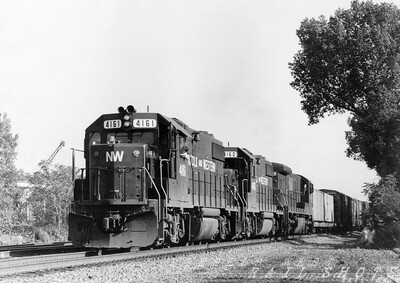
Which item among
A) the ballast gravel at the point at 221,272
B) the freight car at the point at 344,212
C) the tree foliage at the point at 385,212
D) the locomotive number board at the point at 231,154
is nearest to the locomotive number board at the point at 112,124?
the ballast gravel at the point at 221,272

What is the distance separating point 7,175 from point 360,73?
25.3 metres

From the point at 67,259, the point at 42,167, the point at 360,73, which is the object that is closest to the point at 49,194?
the point at 42,167

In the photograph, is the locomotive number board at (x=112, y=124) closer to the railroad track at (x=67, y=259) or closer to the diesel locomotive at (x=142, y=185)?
the diesel locomotive at (x=142, y=185)

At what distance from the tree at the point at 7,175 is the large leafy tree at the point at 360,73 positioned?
794 inches

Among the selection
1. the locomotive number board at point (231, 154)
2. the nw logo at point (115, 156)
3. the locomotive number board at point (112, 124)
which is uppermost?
the locomotive number board at point (112, 124)

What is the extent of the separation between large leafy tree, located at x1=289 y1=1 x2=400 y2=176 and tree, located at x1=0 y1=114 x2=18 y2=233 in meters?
20.2

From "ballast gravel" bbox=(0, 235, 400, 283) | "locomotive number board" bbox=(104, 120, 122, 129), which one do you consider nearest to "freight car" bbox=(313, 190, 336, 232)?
"ballast gravel" bbox=(0, 235, 400, 283)

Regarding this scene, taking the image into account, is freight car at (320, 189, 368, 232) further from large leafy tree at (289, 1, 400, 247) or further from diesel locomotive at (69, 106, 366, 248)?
diesel locomotive at (69, 106, 366, 248)

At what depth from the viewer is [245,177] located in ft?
81.1

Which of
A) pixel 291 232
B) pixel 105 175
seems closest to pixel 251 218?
pixel 291 232

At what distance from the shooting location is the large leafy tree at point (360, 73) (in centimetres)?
2947

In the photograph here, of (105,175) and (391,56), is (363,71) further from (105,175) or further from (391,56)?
(105,175)

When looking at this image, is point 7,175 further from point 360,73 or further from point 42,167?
point 360,73

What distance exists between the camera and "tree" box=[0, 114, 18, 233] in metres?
35.4
